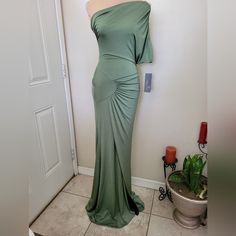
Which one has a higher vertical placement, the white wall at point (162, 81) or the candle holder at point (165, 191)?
the white wall at point (162, 81)

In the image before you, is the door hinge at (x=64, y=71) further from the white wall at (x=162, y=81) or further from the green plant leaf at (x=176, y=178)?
the green plant leaf at (x=176, y=178)

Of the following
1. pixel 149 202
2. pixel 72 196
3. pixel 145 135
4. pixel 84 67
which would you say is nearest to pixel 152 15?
pixel 84 67

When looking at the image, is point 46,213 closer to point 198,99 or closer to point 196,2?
point 198,99

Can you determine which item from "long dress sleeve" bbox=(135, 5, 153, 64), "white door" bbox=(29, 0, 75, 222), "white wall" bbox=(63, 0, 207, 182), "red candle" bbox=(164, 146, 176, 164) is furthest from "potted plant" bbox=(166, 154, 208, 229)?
"white door" bbox=(29, 0, 75, 222)

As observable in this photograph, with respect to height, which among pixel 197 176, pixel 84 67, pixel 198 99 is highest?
pixel 84 67

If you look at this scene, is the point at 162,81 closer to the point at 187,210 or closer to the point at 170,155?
the point at 170,155

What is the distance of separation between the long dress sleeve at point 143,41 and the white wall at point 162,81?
6.7 inches

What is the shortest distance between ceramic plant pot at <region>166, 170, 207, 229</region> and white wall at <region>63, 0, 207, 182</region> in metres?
0.37

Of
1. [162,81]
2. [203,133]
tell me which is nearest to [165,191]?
[203,133]

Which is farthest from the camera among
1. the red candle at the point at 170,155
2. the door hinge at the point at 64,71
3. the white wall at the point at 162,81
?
the door hinge at the point at 64,71

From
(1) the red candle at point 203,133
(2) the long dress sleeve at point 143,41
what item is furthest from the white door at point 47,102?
(1) the red candle at point 203,133

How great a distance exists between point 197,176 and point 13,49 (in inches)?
47.8

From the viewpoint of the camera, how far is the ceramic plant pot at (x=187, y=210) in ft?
3.93

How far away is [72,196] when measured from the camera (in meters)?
1.67
